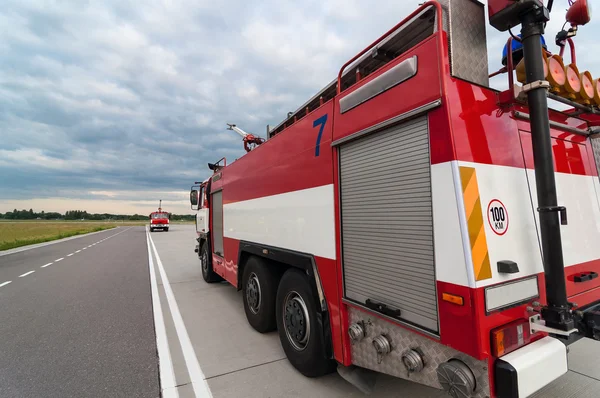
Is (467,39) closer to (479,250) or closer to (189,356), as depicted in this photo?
(479,250)

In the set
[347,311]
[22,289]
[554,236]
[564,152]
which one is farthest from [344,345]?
[22,289]

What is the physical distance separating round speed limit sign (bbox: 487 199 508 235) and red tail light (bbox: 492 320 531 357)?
544 mm

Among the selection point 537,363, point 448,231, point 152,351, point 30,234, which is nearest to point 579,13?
point 448,231

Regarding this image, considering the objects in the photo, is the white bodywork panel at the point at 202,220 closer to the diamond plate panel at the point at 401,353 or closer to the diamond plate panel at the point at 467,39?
the diamond plate panel at the point at 401,353

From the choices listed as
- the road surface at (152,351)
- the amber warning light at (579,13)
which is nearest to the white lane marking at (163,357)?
the road surface at (152,351)

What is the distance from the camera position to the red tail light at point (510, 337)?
5.41 ft

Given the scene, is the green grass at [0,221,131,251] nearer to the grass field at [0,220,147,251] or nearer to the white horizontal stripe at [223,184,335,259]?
the grass field at [0,220,147,251]

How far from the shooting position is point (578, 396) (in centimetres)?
263

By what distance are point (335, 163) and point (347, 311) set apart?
50.6 inches

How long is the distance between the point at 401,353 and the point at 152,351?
10.8 feet

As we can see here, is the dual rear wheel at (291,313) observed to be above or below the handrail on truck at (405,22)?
below

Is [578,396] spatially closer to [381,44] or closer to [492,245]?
[492,245]

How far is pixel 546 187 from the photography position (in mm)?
1729

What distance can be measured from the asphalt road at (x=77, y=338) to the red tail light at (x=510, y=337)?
301cm
